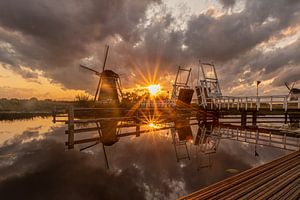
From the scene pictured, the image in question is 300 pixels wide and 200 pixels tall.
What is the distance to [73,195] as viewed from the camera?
20.7ft

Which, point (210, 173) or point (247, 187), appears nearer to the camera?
point (247, 187)

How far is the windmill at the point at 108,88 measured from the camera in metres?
41.0

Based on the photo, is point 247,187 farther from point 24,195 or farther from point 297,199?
point 24,195

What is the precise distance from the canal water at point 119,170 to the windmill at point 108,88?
2794 centimetres

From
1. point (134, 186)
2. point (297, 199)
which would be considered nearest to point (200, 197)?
point (297, 199)

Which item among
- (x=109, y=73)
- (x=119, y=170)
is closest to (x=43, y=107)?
(x=109, y=73)

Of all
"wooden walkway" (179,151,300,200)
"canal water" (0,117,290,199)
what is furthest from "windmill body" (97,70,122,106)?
"wooden walkway" (179,151,300,200)

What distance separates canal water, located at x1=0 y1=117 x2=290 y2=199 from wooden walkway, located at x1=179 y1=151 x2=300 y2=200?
2536 millimetres

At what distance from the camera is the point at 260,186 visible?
4.09 metres

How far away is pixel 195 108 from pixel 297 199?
24665mm

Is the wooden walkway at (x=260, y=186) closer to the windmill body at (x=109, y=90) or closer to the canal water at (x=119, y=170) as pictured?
the canal water at (x=119, y=170)

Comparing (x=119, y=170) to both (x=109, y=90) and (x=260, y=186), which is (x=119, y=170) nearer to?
(x=260, y=186)

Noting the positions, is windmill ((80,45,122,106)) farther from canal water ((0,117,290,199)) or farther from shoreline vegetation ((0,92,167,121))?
canal water ((0,117,290,199))

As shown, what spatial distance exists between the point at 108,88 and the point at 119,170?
1371 inches
